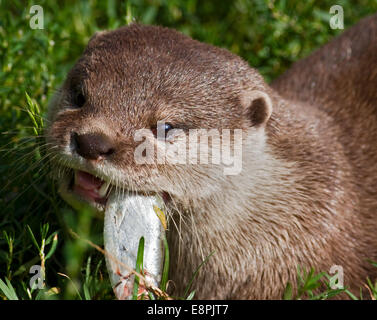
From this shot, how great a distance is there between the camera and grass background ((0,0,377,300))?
2648mm

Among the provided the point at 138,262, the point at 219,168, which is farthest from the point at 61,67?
the point at 138,262

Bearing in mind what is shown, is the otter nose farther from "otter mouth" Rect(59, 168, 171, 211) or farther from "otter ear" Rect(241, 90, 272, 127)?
"otter ear" Rect(241, 90, 272, 127)

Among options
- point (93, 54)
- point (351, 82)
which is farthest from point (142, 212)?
point (351, 82)

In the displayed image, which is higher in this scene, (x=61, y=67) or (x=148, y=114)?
(x=61, y=67)

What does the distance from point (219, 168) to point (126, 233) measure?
424 millimetres

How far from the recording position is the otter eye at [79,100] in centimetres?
259

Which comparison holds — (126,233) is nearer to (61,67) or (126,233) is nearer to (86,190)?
(86,190)

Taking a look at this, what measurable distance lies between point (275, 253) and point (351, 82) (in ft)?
3.63

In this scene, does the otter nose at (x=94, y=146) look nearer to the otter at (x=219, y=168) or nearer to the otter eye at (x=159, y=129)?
the otter at (x=219, y=168)

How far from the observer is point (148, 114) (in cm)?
243

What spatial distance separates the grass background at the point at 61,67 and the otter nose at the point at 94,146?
235 millimetres

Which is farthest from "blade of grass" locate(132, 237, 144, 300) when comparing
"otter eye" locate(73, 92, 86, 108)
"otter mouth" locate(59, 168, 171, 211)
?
"otter eye" locate(73, 92, 86, 108)

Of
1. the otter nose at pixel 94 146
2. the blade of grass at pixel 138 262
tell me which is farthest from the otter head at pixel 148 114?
the blade of grass at pixel 138 262
